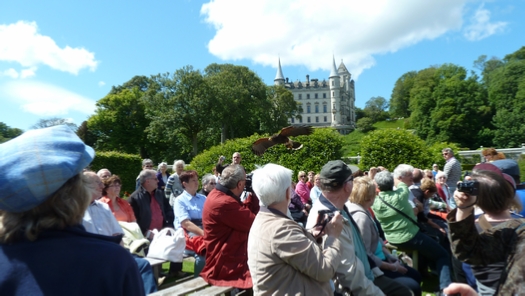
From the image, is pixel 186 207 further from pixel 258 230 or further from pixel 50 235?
pixel 50 235

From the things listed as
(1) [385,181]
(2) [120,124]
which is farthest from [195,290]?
(2) [120,124]

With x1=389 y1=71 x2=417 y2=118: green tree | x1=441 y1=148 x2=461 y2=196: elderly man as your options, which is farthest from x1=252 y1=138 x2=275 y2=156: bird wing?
x1=389 y1=71 x2=417 y2=118: green tree

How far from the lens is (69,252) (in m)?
1.14

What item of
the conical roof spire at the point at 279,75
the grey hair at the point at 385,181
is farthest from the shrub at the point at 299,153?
the conical roof spire at the point at 279,75

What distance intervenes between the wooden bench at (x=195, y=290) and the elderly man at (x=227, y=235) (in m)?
0.08

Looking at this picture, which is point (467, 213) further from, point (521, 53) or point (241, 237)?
point (521, 53)

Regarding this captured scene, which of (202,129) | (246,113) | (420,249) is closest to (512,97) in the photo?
(246,113)

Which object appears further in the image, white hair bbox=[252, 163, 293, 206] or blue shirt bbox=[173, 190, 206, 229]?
blue shirt bbox=[173, 190, 206, 229]

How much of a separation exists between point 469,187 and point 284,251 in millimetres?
1207

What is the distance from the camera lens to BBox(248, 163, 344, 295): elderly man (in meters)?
2.46

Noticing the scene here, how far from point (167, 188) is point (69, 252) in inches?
261

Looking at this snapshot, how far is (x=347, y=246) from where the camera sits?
3.06m

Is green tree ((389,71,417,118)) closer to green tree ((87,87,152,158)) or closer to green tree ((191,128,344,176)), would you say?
green tree ((87,87,152,158))

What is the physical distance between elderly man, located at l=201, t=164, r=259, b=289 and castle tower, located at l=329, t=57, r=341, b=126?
95.2 meters
